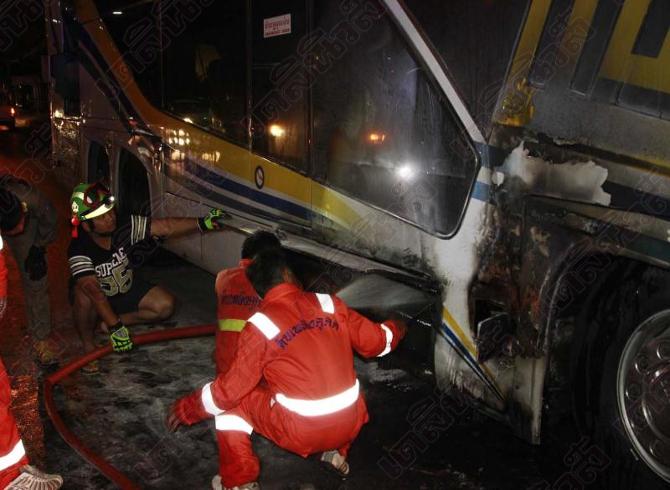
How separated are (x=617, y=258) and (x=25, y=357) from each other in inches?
151

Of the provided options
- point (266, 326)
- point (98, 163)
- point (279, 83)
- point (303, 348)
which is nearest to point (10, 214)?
point (279, 83)

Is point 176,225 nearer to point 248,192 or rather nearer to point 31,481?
point 248,192

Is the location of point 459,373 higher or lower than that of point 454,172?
lower

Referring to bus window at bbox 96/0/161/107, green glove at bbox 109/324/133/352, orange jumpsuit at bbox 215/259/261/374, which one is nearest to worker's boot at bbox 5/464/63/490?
orange jumpsuit at bbox 215/259/261/374

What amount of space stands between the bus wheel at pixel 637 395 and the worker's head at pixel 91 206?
3038 mm

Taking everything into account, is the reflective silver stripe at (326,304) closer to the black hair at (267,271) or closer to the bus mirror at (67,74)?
the black hair at (267,271)

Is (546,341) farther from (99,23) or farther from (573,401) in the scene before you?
(99,23)

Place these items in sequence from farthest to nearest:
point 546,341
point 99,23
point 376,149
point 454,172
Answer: point 99,23 → point 376,149 → point 454,172 → point 546,341

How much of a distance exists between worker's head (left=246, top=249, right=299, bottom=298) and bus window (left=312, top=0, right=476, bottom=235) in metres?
0.90

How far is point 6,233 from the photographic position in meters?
3.82

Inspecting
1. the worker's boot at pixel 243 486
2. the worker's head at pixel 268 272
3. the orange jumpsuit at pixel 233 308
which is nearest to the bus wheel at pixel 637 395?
the worker's head at pixel 268 272

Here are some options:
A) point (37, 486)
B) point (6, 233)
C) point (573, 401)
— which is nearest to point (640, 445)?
point (573, 401)

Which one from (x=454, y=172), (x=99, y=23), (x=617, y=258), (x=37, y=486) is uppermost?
(x=99, y=23)

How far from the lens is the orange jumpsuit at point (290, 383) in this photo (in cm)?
246
